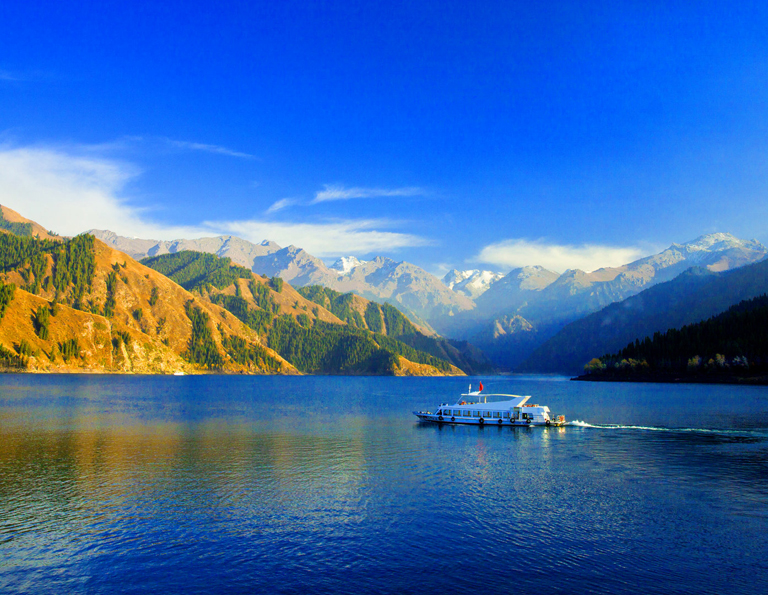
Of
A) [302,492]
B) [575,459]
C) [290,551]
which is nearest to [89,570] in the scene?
[290,551]

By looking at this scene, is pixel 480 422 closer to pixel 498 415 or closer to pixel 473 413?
pixel 473 413

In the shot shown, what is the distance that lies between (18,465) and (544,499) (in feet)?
221

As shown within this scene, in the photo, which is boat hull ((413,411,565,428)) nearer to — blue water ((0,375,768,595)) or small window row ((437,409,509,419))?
small window row ((437,409,509,419))

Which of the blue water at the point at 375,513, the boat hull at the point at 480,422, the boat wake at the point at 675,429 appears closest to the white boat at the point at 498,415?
the boat hull at the point at 480,422

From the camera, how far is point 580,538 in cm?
4200

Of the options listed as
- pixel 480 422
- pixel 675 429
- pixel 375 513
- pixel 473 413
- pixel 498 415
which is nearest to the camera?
pixel 375 513

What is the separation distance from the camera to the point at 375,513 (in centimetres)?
4856

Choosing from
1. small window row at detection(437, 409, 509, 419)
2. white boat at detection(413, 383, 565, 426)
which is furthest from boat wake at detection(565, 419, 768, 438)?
small window row at detection(437, 409, 509, 419)

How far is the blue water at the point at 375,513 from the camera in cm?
3428

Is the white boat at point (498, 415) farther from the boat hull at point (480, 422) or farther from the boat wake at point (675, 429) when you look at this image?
the boat wake at point (675, 429)

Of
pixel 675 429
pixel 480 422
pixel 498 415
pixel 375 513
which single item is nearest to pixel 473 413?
pixel 480 422

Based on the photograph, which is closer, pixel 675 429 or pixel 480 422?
pixel 675 429

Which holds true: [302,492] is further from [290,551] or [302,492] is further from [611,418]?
[611,418]

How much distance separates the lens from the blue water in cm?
3428
